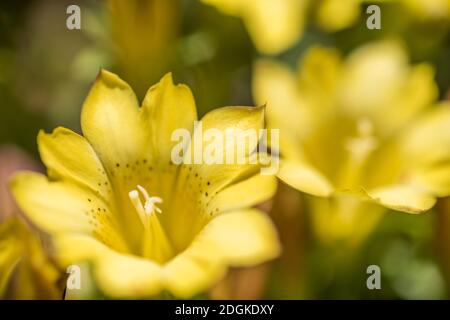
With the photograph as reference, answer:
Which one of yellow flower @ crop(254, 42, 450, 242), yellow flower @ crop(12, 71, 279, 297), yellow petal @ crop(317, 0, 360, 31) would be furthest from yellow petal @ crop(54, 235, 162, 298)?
yellow petal @ crop(317, 0, 360, 31)

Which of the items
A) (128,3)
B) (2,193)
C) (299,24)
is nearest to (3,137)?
(2,193)

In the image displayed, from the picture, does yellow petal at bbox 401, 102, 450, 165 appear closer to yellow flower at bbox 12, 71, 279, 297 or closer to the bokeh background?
the bokeh background

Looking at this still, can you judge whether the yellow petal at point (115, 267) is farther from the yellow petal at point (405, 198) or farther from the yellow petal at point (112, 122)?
the yellow petal at point (405, 198)

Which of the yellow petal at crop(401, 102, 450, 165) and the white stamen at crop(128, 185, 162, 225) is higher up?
the yellow petal at crop(401, 102, 450, 165)

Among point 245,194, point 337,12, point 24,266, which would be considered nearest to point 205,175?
point 245,194

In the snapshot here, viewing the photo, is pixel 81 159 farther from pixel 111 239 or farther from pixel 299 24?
pixel 299 24

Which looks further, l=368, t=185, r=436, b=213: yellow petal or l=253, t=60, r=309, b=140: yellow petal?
l=253, t=60, r=309, b=140: yellow petal

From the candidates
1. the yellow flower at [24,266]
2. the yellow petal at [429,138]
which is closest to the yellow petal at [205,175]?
the yellow flower at [24,266]
